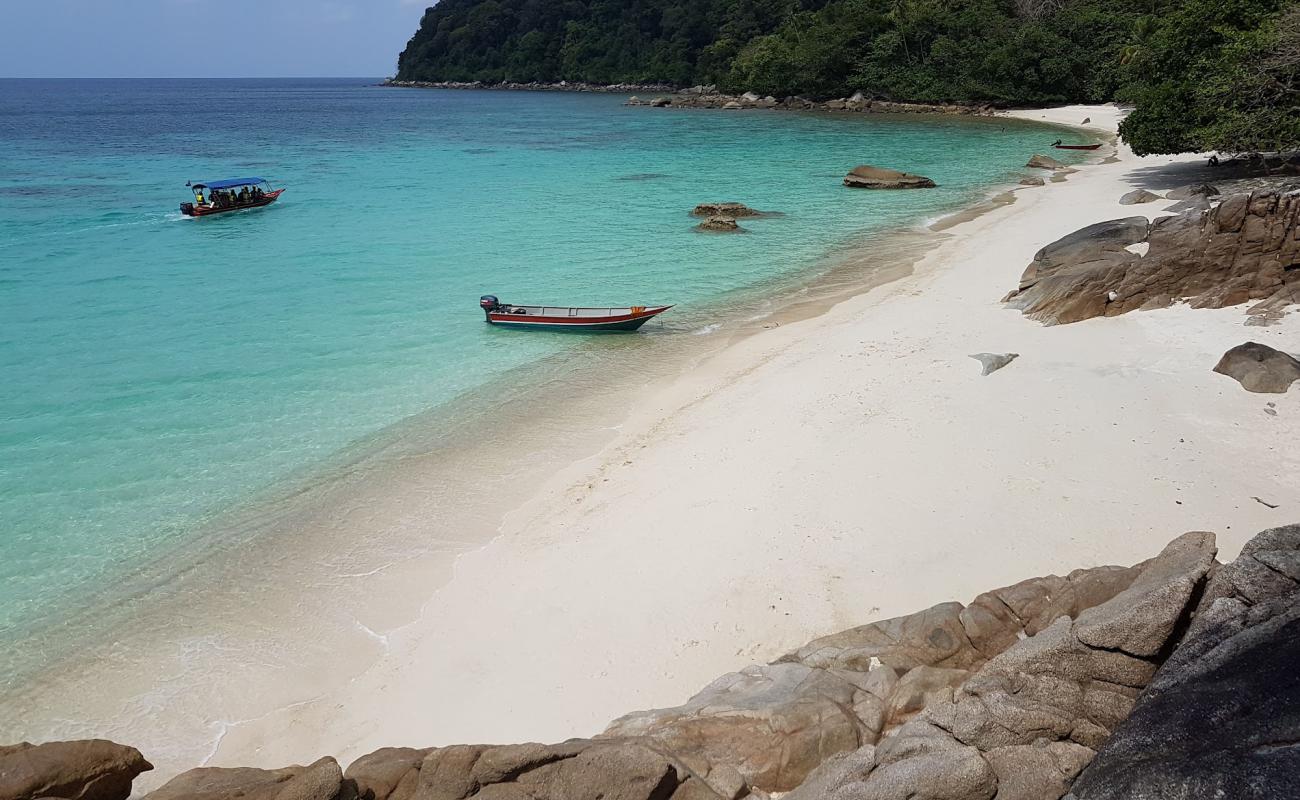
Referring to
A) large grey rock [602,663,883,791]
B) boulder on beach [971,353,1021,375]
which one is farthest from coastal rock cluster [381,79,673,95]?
large grey rock [602,663,883,791]

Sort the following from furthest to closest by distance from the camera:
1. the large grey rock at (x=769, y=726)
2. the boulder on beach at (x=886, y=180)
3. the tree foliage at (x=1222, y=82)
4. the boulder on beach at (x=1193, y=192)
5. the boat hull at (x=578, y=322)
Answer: the boulder on beach at (x=886, y=180) → the boulder on beach at (x=1193, y=192) → the tree foliage at (x=1222, y=82) → the boat hull at (x=578, y=322) → the large grey rock at (x=769, y=726)

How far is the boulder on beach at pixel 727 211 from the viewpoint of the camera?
32.0 metres

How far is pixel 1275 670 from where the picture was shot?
4.64m

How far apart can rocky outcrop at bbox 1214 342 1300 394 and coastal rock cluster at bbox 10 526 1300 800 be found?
6.73m

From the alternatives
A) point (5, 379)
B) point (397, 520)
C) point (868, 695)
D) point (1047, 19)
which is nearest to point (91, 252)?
point (5, 379)

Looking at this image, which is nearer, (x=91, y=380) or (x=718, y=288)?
(x=91, y=380)

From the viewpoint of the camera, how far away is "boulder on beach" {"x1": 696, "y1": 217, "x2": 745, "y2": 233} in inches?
1169

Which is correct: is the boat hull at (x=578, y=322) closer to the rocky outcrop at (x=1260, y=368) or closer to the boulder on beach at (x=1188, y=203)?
the rocky outcrop at (x=1260, y=368)

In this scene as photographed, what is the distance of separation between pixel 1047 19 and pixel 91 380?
86.3 meters

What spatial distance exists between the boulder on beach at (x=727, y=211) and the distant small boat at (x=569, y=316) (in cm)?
1353

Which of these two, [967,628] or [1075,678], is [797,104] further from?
[1075,678]

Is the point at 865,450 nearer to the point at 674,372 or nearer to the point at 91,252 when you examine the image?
the point at 674,372

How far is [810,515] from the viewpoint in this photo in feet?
33.7

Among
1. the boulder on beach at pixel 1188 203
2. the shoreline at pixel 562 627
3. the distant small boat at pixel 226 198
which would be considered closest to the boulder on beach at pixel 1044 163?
the boulder on beach at pixel 1188 203
